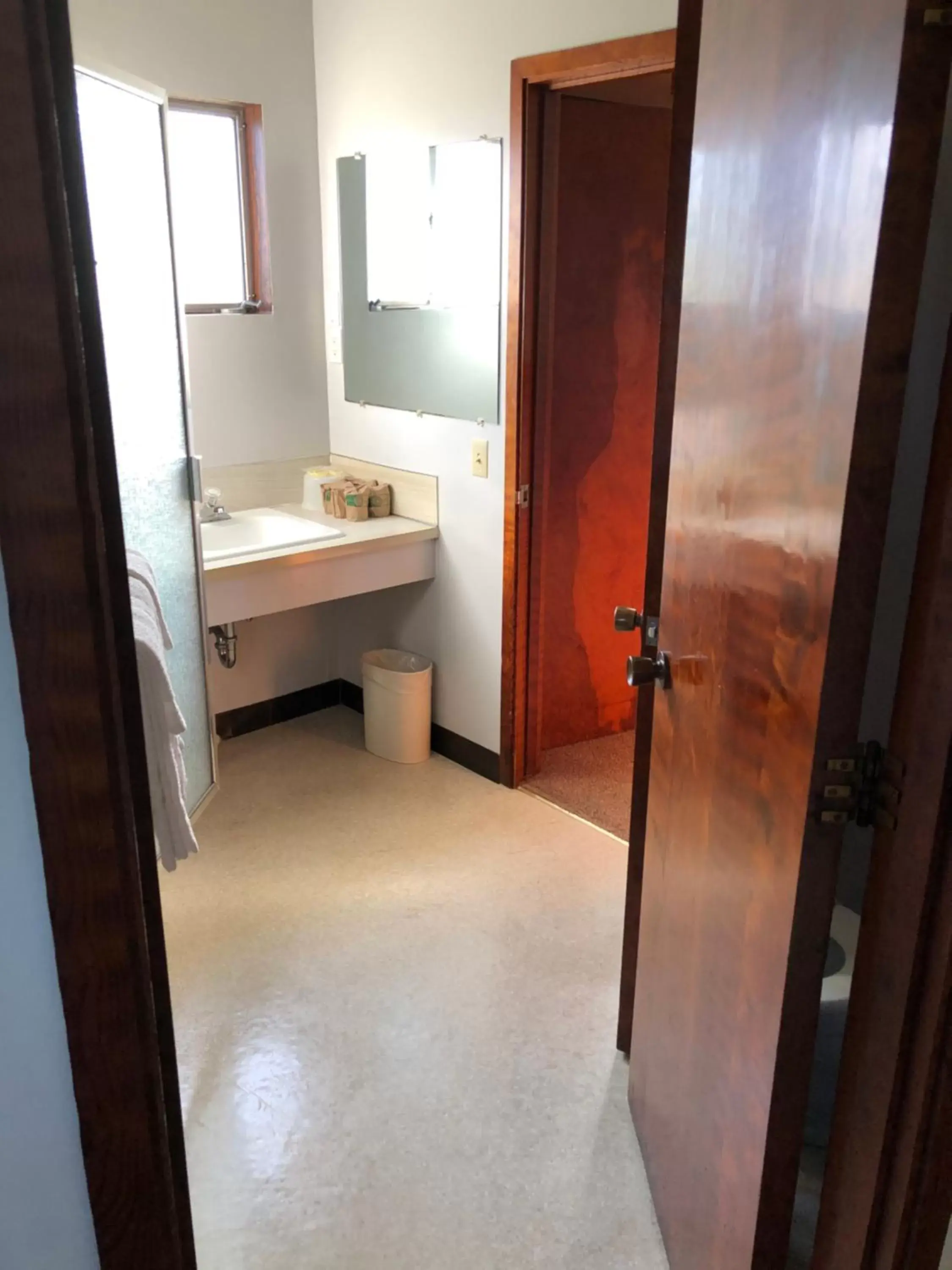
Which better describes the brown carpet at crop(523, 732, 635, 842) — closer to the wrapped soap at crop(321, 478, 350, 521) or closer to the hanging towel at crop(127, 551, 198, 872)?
the wrapped soap at crop(321, 478, 350, 521)

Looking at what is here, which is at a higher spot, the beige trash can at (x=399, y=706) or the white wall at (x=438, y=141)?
the white wall at (x=438, y=141)

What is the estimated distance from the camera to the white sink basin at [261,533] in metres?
2.90

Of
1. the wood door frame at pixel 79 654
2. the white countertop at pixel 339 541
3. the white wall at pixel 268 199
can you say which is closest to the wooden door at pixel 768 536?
the wood door frame at pixel 79 654

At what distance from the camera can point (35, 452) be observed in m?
0.74

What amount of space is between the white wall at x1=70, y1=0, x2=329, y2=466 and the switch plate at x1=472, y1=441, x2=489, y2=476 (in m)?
0.76

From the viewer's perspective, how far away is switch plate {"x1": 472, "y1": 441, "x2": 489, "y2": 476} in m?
2.88

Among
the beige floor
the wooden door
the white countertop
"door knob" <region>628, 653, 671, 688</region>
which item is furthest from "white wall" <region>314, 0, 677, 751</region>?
"door knob" <region>628, 653, 671, 688</region>

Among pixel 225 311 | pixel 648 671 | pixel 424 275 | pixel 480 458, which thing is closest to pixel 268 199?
pixel 225 311

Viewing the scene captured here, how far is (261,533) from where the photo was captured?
3.16 meters

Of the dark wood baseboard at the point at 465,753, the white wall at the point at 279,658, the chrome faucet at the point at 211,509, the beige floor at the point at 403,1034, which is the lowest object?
the beige floor at the point at 403,1034

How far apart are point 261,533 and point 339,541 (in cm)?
35

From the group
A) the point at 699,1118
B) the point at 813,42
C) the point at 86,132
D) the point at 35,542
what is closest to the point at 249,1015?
the point at 699,1118

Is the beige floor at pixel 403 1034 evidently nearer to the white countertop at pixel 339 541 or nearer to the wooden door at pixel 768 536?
the wooden door at pixel 768 536

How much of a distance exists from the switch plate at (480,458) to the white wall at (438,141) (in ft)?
0.06
